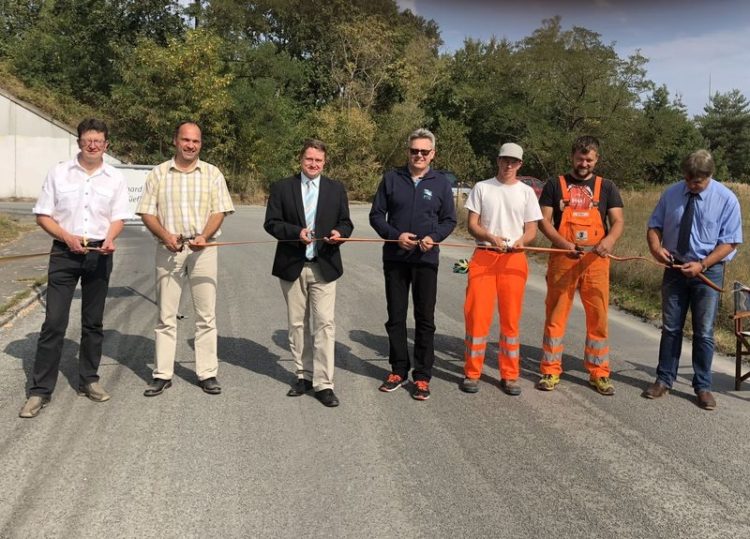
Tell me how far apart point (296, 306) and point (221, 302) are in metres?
3.65

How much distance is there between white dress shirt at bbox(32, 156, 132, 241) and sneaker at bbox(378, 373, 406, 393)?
247 cm

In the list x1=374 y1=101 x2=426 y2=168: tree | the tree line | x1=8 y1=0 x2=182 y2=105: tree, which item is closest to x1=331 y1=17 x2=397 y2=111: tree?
the tree line

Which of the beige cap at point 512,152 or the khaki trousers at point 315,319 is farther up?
the beige cap at point 512,152

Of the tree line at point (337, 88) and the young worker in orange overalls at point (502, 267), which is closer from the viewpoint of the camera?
the young worker in orange overalls at point (502, 267)

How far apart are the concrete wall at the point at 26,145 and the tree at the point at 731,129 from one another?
48.1m

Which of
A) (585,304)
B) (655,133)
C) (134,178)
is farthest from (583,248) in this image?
(655,133)

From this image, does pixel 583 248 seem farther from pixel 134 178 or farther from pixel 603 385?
pixel 134 178

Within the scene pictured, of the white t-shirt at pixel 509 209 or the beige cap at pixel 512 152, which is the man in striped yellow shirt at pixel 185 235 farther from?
the beige cap at pixel 512 152

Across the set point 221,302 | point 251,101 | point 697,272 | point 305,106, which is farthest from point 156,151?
point 697,272

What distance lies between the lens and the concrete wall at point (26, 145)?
30.9 m

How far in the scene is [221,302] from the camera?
8.34 m

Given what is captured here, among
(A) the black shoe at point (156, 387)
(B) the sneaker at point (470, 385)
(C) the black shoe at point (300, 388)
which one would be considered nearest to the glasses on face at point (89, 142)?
(A) the black shoe at point (156, 387)

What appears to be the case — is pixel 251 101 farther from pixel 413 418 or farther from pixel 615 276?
pixel 413 418

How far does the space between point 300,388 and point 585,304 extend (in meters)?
2.50
